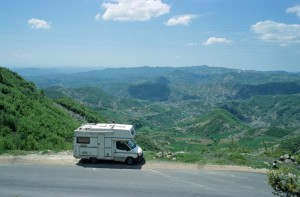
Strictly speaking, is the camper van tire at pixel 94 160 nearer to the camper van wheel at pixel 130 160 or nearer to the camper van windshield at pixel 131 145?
the camper van wheel at pixel 130 160

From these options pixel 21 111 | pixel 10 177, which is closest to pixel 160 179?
pixel 10 177

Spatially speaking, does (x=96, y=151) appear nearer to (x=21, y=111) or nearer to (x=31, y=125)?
(x=31, y=125)

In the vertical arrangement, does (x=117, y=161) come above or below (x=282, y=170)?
below

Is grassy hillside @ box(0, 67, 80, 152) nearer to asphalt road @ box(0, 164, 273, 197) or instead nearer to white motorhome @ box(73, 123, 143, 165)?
asphalt road @ box(0, 164, 273, 197)

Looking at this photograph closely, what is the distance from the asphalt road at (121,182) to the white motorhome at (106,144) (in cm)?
95

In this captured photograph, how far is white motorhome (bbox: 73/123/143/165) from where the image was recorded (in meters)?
30.4

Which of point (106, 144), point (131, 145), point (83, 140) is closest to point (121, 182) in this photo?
point (106, 144)

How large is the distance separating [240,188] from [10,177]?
17656mm

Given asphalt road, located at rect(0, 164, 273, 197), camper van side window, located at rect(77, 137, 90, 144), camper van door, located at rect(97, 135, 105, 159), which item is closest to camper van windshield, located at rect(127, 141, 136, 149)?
asphalt road, located at rect(0, 164, 273, 197)

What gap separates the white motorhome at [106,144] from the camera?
30.4 meters

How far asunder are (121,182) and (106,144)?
16.1 feet

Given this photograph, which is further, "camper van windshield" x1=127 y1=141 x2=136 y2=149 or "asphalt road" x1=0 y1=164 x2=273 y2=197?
"camper van windshield" x1=127 y1=141 x2=136 y2=149

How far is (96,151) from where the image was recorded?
100 feet

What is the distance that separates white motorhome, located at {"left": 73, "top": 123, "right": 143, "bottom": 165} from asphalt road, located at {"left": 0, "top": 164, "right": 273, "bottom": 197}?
0.95 metres
